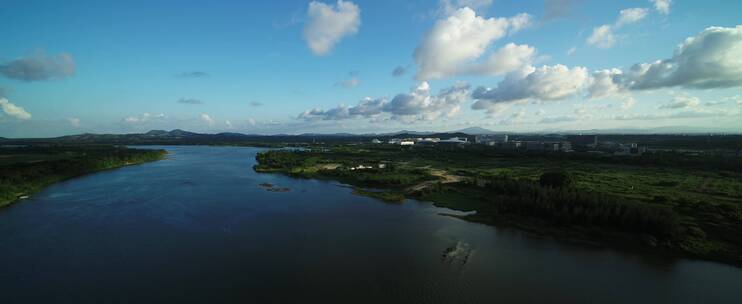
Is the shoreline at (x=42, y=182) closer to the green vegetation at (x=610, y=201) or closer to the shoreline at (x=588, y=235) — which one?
the green vegetation at (x=610, y=201)

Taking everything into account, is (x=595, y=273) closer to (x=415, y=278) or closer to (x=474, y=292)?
(x=474, y=292)

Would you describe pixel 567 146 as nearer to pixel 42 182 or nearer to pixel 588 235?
pixel 588 235

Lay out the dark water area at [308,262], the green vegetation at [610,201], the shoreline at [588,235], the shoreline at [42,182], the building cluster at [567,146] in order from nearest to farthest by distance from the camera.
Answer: the dark water area at [308,262] < the shoreline at [588,235] < the green vegetation at [610,201] < the shoreline at [42,182] < the building cluster at [567,146]

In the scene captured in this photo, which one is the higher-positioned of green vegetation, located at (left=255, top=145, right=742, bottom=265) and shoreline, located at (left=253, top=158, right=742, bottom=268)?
green vegetation, located at (left=255, top=145, right=742, bottom=265)

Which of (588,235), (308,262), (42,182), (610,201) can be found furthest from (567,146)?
(42,182)

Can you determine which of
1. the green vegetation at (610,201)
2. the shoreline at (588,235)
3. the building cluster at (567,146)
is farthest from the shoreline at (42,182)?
the building cluster at (567,146)

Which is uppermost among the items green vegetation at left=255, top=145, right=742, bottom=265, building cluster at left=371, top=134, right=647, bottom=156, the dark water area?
building cluster at left=371, top=134, right=647, bottom=156

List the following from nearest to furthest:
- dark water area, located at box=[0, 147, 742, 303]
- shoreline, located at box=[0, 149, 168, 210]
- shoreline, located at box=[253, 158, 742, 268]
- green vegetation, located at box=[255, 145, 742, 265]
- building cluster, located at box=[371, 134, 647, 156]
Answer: dark water area, located at box=[0, 147, 742, 303]
shoreline, located at box=[253, 158, 742, 268]
green vegetation, located at box=[255, 145, 742, 265]
shoreline, located at box=[0, 149, 168, 210]
building cluster, located at box=[371, 134, 647, 156]

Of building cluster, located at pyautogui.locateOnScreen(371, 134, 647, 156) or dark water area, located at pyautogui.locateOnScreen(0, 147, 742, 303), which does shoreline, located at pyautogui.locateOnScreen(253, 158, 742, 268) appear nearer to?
dark water area, located at pyautogui.locateOnScreen(0, 147, 742, 303)

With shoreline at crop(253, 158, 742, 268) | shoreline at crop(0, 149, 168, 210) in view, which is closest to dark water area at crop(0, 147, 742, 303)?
shoreline at crop(253, 158, 742, 268)
